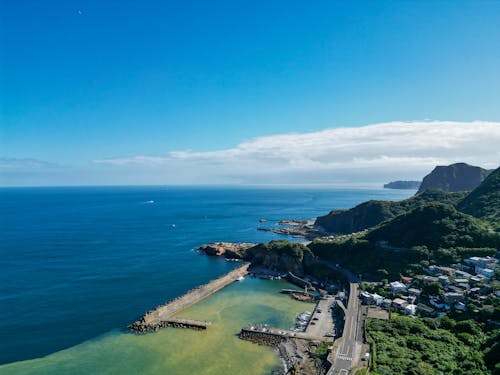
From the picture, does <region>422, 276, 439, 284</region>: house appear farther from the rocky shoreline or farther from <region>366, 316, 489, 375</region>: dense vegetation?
the rocky shoreline

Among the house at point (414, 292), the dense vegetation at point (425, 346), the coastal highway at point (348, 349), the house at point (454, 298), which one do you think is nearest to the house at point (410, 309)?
the dense vegetation at point (425, 346)

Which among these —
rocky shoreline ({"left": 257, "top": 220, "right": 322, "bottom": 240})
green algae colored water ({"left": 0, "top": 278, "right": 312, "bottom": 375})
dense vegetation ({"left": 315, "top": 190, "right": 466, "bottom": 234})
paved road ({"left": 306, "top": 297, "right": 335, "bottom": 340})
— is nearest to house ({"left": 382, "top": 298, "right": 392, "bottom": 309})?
paved road ({"left": 306, "top": 297, "right": 335, "bottom": 340})

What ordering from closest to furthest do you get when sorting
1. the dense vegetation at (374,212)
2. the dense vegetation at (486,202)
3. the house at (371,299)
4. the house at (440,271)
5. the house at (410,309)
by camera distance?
1. the house at (410,309)
2. the house at (371,299)
3. the house at (440,271)
4. the dense vegetation at (486,202)
5. the dense vegetation at (374,212)

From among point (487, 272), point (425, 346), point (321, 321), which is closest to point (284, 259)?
point (321, 321)

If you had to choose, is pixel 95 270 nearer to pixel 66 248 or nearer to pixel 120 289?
pixel 120 289

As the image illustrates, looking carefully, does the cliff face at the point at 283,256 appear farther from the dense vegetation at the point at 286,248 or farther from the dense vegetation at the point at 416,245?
the dense vegetation at the point at 416,245

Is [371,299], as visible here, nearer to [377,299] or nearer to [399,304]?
[377,299]
